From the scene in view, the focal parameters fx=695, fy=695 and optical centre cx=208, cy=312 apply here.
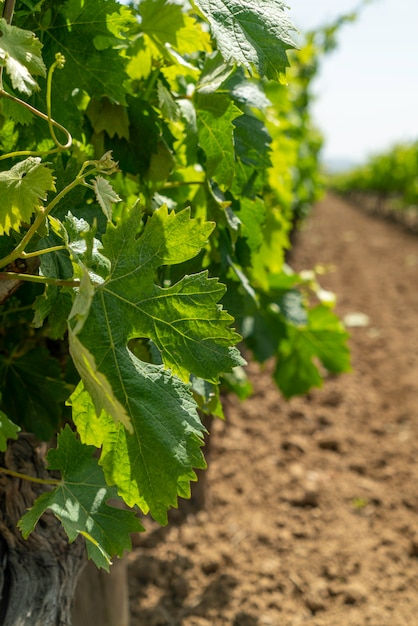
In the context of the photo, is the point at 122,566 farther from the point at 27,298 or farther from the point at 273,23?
the point at 273,23

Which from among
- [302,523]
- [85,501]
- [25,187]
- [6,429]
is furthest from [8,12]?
[302,523]

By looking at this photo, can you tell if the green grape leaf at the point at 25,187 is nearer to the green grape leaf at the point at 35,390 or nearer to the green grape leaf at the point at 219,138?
the green grape leaf at the point at 219,138

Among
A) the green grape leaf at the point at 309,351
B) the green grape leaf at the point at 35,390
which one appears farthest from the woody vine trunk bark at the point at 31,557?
the green grape leaf at the point at 309,351

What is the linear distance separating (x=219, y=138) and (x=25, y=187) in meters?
0.55

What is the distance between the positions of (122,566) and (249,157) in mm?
1464

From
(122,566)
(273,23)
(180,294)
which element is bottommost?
(122,566)

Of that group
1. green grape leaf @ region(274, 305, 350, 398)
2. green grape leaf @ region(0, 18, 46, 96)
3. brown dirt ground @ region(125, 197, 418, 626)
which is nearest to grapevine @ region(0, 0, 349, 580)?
green grape leaf @ region(0, 18, 46, 96)

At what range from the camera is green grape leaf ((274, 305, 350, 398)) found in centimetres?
306

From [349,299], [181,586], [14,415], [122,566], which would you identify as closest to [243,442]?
[181,586]

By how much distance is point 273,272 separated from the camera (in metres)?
3.09

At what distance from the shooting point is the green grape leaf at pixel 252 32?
1067 millimetres

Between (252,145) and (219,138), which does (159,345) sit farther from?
(252,145)

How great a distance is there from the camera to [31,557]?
5.05 ft

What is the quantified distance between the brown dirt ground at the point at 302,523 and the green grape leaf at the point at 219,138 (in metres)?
2.05
